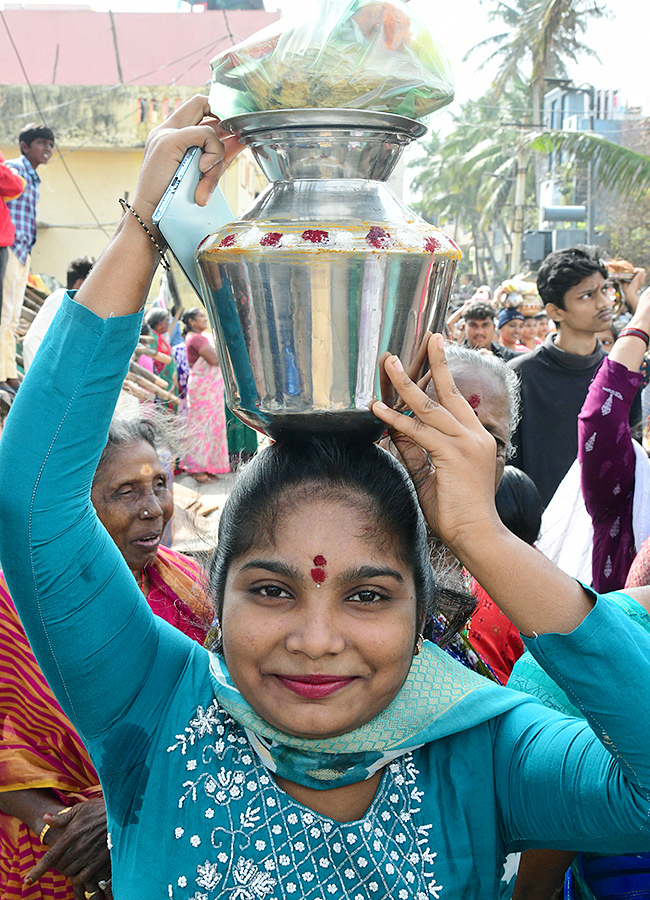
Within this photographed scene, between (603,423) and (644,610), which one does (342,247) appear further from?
(603,423)

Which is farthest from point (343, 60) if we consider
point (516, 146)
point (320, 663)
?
point (516, 146)

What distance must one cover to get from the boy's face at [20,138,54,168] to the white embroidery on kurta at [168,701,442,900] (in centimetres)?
671

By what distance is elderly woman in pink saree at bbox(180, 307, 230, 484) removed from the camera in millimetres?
10195

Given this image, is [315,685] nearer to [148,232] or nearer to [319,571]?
[319,571]

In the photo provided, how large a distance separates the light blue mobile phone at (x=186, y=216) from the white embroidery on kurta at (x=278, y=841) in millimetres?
790

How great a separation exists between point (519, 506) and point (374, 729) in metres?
1.41

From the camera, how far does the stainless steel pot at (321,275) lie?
109cm

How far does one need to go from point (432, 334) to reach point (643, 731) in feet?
2.03

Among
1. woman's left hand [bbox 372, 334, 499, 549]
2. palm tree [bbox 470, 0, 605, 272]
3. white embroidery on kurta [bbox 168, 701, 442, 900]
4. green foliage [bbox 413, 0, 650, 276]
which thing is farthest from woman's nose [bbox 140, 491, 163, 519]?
palm tree [bbox 470, 0, 605, 272]

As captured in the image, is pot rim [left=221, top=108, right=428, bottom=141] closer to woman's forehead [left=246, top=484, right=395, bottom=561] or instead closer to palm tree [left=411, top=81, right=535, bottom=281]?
woman's forehead [left=246, top=484, right=395, bottom=561]

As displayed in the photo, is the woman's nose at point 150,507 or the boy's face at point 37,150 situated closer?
the woman's nose at point 150,507

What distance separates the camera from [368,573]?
4.56ft

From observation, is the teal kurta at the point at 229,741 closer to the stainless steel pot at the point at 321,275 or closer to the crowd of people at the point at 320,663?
the crowd of people at the point at 320,663

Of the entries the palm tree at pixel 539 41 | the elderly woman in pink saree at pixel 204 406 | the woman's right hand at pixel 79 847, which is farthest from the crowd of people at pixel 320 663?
the palm tree at pixel 539 41
